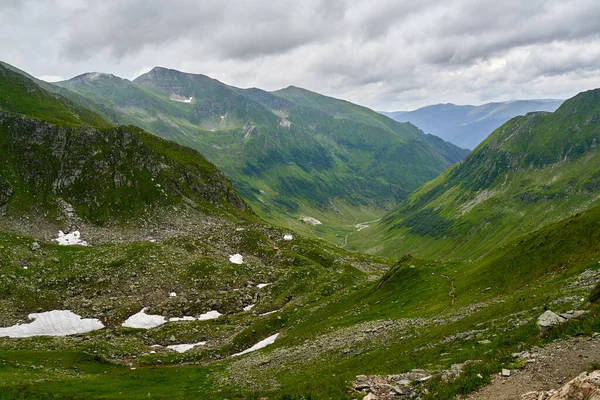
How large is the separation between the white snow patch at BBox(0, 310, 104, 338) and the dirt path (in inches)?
2945

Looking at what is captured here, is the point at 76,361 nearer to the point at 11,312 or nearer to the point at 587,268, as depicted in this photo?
the point at 11,312

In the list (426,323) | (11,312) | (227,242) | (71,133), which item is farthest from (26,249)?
(426,323)

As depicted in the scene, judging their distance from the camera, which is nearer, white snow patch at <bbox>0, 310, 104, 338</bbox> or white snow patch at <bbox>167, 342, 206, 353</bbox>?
white snow patch at <bbox>167, 342, 206, 353</bbox>

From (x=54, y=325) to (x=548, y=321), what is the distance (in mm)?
82177

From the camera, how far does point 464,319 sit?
3806cm

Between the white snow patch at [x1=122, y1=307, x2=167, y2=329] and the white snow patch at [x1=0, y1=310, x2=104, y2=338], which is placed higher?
the white snow patch at [x1=0, y1=310, x2=104, y2=338]

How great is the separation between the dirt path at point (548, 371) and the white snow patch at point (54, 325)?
74808 millimetres

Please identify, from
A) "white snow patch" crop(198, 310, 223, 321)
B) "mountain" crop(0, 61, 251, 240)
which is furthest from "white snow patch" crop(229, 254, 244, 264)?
"mountain" crop(0, 61, 251, 240)

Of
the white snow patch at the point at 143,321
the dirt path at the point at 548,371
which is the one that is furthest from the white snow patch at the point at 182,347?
the dirt path at the point at 548,371

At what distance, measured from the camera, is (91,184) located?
143 m

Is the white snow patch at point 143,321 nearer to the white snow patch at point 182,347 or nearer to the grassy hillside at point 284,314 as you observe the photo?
the grassy hillside at point 284,314

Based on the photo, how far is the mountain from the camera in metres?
126

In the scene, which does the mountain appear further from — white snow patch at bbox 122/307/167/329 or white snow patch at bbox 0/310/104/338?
white snow patch at bbox 122/307/167/329

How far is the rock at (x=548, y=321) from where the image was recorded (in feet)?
77.7
